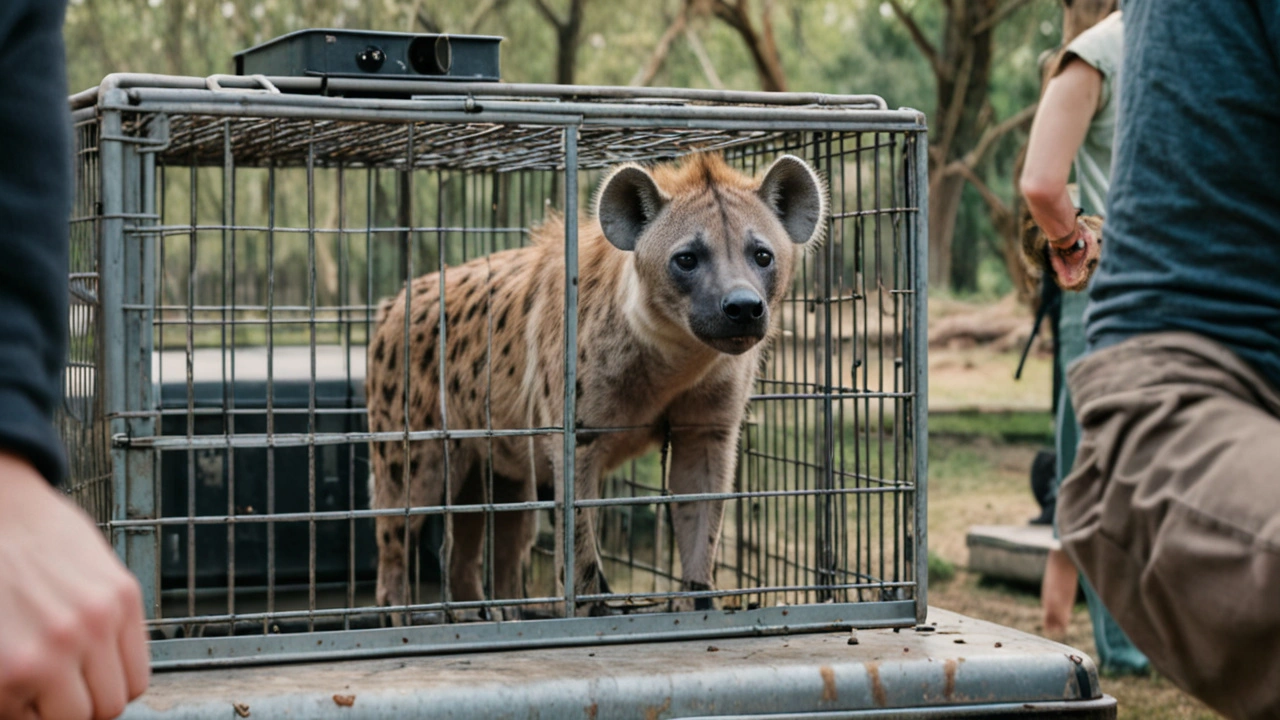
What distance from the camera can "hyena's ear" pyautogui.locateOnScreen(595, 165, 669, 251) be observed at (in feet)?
11.3

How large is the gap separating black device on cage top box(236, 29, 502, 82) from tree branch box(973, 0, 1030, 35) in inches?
375

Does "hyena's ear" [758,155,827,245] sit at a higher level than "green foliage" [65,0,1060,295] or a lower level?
lower

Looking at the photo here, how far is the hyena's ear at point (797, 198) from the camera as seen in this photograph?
350 centimetres

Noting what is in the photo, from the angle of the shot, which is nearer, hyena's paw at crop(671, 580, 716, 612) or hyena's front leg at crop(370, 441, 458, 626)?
hyena's paw at crop(671, 580, 716, 612)

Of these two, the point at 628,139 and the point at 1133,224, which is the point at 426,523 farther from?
the point at 1133,224

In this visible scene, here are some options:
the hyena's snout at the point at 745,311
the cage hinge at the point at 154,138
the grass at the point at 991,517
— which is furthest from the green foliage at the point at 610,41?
the cage hinge at the point at 154,138

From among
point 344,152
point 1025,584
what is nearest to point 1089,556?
point 344,152

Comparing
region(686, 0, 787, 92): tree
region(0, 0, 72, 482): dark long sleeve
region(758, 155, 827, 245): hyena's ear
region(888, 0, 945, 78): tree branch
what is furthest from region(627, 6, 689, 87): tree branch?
region(0, 0, 72, 482): dark long sleeve

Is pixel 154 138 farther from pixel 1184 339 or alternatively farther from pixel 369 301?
pixel 1184 339

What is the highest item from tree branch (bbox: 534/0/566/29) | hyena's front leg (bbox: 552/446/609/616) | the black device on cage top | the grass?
tree branch (bbox: 534/0/566/29)

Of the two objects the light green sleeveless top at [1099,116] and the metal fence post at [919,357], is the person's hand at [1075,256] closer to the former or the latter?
the metal fence post at [919,357]

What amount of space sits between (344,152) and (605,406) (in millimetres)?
1165

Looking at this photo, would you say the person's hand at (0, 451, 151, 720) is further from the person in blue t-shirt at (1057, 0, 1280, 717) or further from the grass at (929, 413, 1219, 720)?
Result: the grass at (929, 413, 1219, 720)

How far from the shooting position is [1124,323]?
1.49 metres
